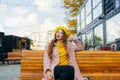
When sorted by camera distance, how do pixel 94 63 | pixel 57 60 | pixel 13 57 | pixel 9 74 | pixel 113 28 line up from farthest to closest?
pixel 13 57
pixel 113 28
pixel 9 74
pixel 94 63
pixel 57 60

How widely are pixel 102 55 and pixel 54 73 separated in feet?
6.35

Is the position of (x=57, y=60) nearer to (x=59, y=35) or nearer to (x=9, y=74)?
(x=59, y=35)

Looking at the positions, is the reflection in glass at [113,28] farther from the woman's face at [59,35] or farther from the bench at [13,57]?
the bench at [13,57]

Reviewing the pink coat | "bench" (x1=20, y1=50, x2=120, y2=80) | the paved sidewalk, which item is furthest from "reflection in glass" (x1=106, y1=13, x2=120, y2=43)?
the pink coat

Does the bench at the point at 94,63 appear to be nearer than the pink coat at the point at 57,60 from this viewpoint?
No

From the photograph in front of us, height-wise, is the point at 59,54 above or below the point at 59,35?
below

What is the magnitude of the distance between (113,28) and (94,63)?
1086cm

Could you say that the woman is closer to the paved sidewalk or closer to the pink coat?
the pink coat

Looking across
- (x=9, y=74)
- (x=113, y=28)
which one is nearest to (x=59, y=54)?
(x=9, y=74)

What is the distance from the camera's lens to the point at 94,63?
8.13 meters

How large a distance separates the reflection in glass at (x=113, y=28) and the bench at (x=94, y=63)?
31.0ft

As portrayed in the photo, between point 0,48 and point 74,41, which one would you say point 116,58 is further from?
point 0,48

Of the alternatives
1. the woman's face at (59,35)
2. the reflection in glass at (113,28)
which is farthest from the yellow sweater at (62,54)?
the reflection in glass at (113,28)

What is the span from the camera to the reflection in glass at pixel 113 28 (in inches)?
698
